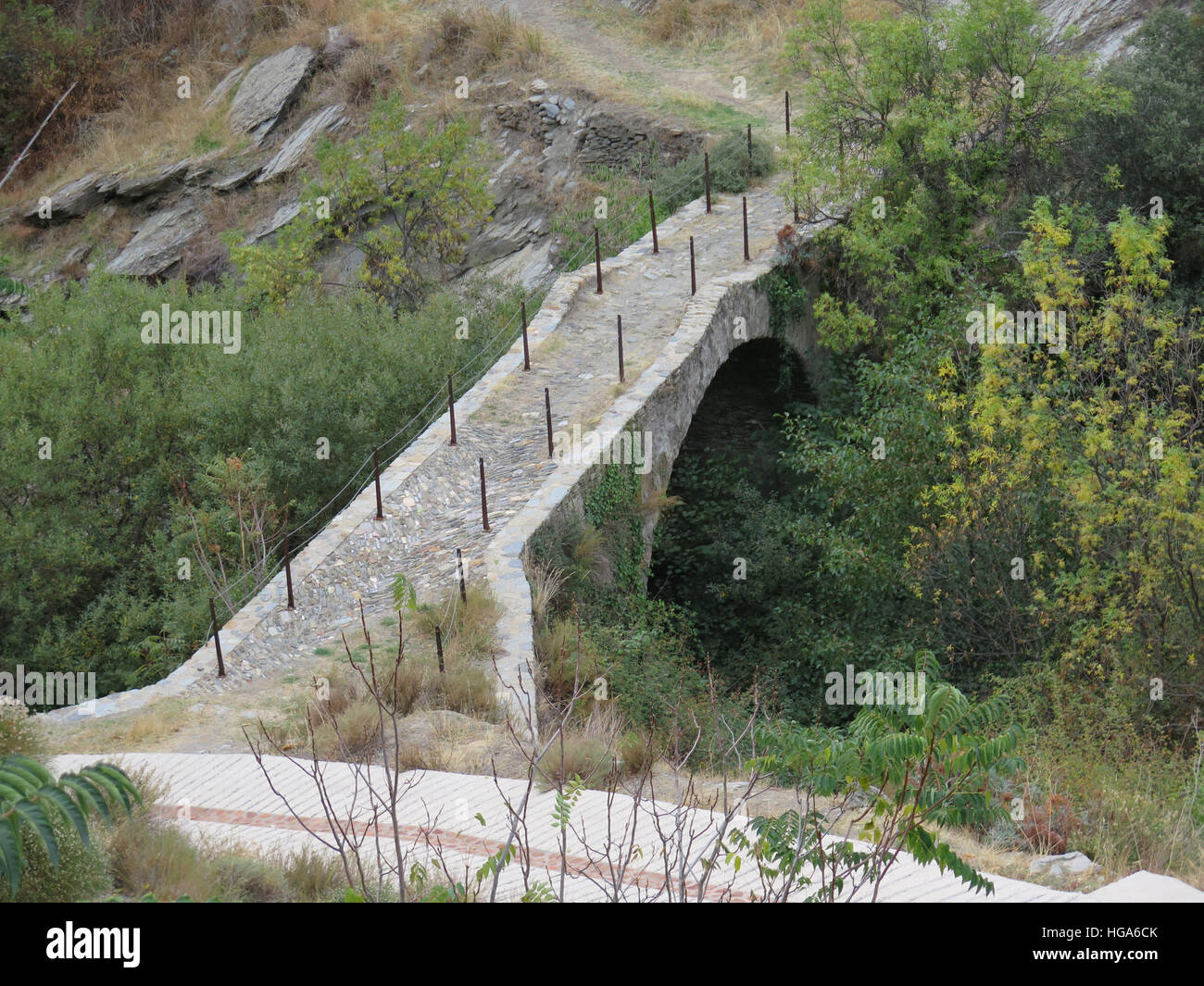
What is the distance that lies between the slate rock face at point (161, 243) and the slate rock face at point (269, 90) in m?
2.63

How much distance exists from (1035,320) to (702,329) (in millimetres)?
4377

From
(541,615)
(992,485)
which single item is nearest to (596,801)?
(541,615)

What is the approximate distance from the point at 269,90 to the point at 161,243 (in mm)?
5035

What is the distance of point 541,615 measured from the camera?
1151cm

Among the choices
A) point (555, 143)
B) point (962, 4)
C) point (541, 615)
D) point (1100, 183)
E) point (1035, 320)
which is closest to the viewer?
point (541, 615)

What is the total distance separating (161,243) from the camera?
97.5 feet

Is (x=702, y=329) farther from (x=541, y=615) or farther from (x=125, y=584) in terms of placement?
(x=125, y=584)

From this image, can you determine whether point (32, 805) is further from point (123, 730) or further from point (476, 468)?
point (476, 468)

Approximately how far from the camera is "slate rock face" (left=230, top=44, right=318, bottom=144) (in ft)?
99.9

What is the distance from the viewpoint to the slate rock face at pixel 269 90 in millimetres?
30453

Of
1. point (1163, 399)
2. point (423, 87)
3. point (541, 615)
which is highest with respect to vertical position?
point (423, 87)

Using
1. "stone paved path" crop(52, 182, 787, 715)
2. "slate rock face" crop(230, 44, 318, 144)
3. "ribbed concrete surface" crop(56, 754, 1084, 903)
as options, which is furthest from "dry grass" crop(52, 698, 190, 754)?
"slate rock face" crop(230, 44, 318, 144)

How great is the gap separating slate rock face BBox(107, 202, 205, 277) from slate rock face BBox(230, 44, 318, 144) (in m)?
2.63

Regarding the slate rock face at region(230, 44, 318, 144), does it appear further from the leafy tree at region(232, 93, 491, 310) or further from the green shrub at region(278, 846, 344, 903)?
the green shrub at region(278, 846, 344, 903)
